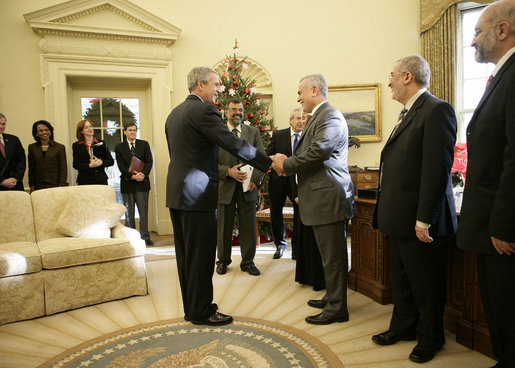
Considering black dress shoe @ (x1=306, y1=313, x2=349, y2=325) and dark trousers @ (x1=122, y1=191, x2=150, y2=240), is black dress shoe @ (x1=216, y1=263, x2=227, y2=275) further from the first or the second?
dark trousers @ (x1=122, y1=191, x2=150, y2=240)

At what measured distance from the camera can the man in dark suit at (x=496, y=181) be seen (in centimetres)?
142

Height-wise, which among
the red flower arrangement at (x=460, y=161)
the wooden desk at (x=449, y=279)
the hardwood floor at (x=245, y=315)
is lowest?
the hardwood floor at (x=245, y=315)

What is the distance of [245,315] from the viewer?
2.70 metres

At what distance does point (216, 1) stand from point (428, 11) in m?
3.19

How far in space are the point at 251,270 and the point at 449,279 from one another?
176 centimetres

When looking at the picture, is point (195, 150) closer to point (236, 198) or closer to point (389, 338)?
point (236, 198)

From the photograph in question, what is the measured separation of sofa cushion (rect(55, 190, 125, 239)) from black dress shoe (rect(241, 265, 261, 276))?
48.8 inches

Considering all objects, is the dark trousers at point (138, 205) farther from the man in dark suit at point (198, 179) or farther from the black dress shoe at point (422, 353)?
the black dress shoe at point (422, 353)

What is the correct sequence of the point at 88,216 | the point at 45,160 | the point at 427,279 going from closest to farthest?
the point at 427,279 < the point at 88,216 < the point at 45,160

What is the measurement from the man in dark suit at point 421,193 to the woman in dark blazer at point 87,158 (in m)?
3.61

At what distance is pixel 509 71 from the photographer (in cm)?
146

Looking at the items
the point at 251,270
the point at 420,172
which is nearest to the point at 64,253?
the point at 251,270

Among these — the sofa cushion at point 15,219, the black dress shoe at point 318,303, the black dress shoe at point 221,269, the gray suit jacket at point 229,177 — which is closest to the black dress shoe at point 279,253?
the black dress shoe at point 221,269

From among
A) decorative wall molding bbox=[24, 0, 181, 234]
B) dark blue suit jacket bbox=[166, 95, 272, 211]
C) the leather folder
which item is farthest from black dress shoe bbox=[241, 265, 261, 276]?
decorative wall molding bbox=[24, 0, 181, 234]
